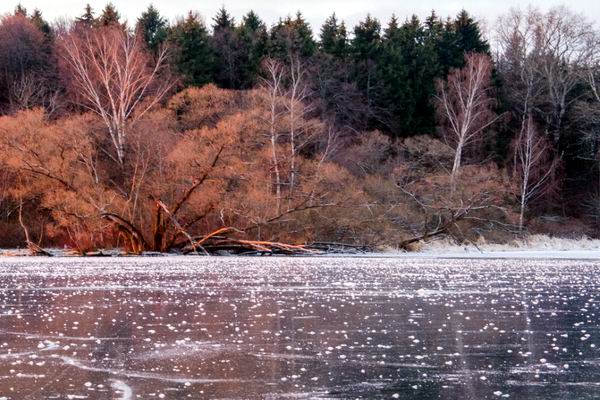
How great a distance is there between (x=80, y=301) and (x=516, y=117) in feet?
163

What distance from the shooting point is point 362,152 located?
51250mm

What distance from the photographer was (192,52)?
205 ft

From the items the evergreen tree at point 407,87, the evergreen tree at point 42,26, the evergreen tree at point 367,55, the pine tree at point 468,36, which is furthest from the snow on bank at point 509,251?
the evergreen tree at point 42,26

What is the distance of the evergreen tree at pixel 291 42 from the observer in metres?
62.5

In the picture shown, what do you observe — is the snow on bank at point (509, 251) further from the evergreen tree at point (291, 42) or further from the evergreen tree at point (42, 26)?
the evergreen tree at point (42, 26)

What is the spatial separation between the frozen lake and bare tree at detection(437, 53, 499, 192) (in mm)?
31356

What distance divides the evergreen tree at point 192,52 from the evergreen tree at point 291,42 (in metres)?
4.62

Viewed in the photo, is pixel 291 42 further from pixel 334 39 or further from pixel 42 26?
pixel 42 26

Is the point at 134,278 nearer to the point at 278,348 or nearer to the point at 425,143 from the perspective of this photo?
the point at 278,348

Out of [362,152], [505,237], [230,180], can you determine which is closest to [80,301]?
[230,180]

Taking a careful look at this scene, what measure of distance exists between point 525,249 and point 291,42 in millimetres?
24835

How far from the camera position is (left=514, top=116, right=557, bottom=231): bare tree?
53.8m

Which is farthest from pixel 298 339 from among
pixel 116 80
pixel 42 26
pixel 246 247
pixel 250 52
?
pixel 42 26

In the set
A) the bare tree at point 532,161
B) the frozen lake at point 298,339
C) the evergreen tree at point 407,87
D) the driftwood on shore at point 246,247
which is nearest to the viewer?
the frozen lake at point 298,339
